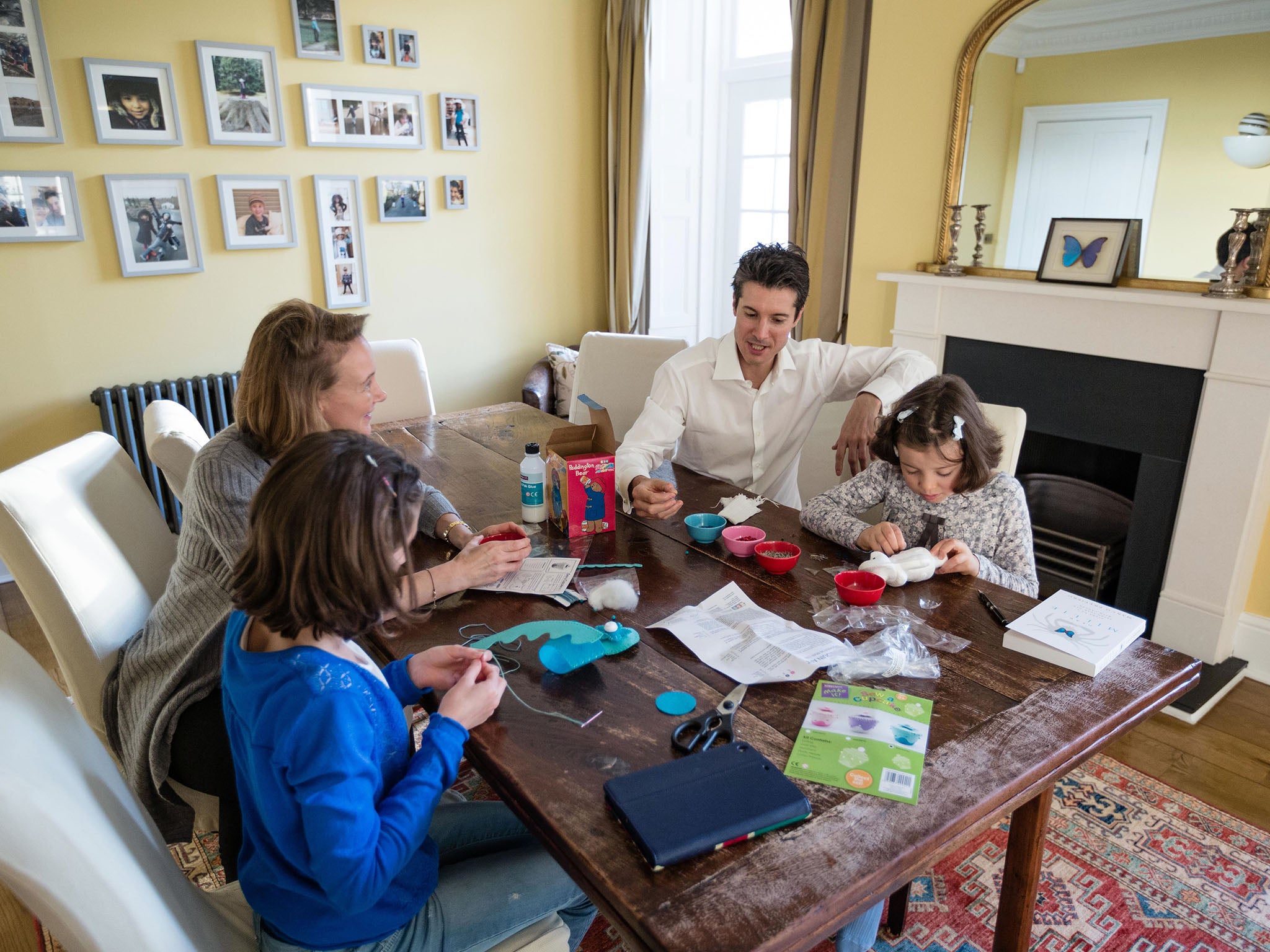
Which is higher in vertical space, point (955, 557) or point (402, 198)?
point (402, 198)

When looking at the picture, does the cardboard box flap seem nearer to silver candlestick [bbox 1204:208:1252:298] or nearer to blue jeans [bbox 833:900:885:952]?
blue jeans [bbox 833:900:885:952]

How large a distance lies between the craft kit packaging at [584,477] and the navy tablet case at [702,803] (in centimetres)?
77

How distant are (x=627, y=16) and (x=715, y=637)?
3959 mm

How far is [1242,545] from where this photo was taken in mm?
2477

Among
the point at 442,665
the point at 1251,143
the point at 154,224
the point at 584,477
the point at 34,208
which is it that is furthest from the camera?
the point at 154,224

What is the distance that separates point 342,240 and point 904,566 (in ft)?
10.8

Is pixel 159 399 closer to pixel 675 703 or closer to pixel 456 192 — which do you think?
pixel 456 192

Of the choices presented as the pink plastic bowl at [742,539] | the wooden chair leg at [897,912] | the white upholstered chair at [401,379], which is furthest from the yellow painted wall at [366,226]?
the wooden chair leg at [897,912]

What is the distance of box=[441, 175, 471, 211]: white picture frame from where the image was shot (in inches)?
162

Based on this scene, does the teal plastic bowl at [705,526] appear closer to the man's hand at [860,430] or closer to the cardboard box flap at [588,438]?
the cardboard box flap at [588,438]

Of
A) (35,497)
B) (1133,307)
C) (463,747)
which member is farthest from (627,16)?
(463,747)

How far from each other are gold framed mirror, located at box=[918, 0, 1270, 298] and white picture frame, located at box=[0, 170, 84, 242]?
3.39m

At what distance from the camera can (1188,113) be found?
2451 mm

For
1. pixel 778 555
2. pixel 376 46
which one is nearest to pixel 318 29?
pixel 376 46
